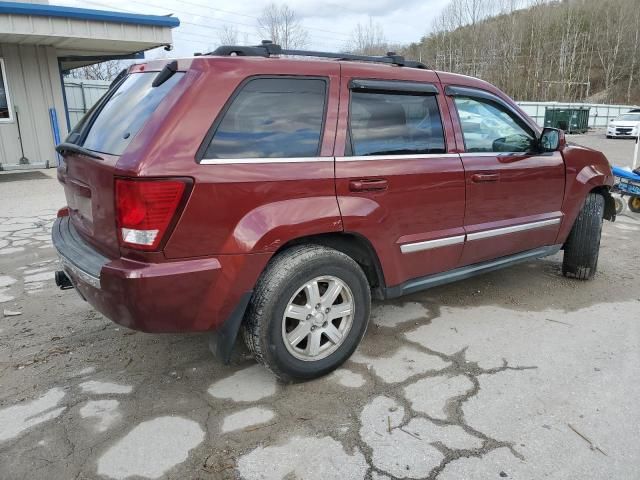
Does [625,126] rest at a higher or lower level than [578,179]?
lower

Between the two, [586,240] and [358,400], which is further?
[586,240]

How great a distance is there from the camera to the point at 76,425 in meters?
2.58

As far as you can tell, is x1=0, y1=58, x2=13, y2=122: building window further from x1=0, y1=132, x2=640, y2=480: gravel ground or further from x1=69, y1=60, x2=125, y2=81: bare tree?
x1=69, y1=60, x2=125, y2=81: bare tree

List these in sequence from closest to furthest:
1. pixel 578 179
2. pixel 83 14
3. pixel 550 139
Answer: pixel 550 139 < pixel 578 179 < pixel 83 14

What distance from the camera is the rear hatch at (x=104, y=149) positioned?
2521mm

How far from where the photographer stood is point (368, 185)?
2963mm

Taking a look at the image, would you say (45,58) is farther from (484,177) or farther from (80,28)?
(484,177)

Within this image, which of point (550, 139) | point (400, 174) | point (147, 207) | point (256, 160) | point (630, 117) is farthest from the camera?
point (630, 117)

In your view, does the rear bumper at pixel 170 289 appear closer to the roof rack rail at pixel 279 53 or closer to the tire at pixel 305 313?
the tire at pixel 305 313

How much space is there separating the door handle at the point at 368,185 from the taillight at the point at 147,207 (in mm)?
1005

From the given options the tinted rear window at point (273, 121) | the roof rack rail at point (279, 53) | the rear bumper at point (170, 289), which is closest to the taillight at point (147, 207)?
the rear bumper at point (170, 289)

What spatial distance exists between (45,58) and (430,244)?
477 inches

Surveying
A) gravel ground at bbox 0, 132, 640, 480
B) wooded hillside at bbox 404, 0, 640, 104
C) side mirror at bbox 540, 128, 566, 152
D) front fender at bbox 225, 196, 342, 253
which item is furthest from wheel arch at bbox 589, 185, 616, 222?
wooded hillside at bbox 404, 0, 640, 104

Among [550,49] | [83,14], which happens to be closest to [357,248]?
[83,14]
